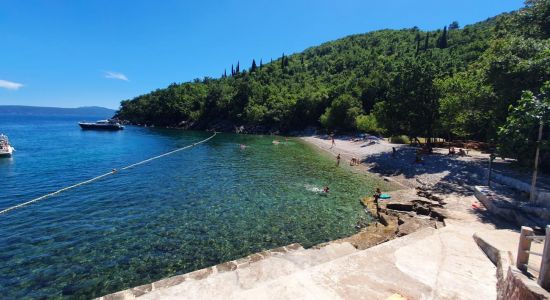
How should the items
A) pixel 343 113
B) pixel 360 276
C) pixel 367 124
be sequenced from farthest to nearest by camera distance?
pixel 343 113
pixel 367 124
pixel 360 276

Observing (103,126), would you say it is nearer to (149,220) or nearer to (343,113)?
(343,113)

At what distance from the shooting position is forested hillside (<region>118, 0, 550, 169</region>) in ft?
75.5

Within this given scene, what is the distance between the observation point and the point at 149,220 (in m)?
18.8

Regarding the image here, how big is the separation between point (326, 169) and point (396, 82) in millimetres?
17397

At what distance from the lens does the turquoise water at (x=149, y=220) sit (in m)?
12.9

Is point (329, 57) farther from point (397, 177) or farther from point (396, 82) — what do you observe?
point (397, 177)

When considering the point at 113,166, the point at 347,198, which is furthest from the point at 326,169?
the point at 113,166

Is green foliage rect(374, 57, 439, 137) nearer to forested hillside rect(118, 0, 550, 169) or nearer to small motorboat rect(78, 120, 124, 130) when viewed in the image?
A: forested hillside rect(118, 0, 550, 169)

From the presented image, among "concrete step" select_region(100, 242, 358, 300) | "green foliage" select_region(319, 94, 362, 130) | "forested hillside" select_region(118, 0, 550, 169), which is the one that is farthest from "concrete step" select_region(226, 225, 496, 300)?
"green foliage" select_region(319, 94, 362, 130)

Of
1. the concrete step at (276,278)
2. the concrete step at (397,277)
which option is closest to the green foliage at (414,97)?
the concrete step at (276,278)

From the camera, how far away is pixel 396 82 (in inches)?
1617

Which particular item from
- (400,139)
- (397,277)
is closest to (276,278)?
(397,277)

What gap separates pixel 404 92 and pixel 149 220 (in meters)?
36.9

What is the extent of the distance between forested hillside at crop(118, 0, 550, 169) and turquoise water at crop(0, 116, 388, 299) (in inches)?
522
